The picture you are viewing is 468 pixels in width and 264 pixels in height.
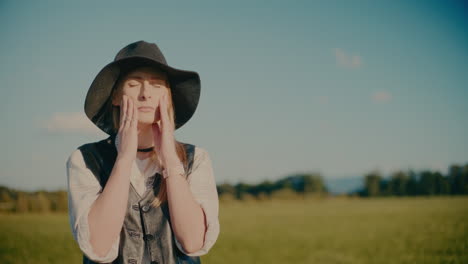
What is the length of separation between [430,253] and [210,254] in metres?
5.84

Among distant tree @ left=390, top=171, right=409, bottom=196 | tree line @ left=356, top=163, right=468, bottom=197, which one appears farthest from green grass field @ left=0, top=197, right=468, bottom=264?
distant tree @ left=390, top=171, right=409, bottom=196

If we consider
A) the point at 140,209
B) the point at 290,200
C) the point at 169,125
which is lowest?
the point at 290,200

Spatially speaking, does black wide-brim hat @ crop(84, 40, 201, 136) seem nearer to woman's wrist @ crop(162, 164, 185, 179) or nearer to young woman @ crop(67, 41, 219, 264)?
young woman @ crop(67, 41, 219, 264)

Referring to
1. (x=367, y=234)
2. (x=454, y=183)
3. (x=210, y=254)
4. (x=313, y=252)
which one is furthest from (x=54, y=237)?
(x=454, y=183)

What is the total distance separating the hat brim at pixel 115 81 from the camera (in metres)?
2.29

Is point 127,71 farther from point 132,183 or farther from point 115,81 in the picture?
point 132,183

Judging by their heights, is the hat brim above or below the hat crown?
below

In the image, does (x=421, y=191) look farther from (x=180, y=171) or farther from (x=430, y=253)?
(x=180, y=171)

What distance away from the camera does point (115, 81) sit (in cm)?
239

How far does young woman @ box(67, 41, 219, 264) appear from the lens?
6.45ft

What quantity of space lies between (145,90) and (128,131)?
0.29 m

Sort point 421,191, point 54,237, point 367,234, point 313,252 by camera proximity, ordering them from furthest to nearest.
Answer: point 421,191 < point 367,234 < point 54,237 < point 313,252

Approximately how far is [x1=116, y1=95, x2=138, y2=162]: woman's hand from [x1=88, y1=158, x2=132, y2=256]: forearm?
3.5 inches

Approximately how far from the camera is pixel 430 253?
32.4ft
